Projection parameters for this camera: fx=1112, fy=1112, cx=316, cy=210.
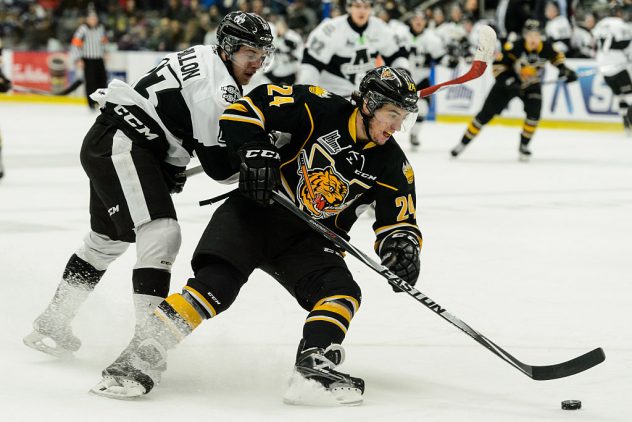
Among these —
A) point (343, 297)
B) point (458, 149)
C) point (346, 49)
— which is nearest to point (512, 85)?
point (458, 149)

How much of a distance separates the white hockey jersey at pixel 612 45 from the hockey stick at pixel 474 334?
9767 millimetres

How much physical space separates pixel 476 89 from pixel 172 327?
11.3 metres

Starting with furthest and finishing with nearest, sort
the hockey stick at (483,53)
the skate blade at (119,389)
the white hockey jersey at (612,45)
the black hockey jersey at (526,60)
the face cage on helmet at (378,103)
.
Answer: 1. the white hockey jersey at (612,45)
2. the black hockey jersey at (526,60)
3. the hockey stick at (483,53)
4. the face cage on helmet at (378,103)
5. the skate blade at (119,389)

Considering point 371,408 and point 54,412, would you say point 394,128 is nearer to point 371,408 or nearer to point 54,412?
point 371,408

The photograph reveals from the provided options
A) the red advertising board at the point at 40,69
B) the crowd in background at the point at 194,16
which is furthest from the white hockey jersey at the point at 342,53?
the red advertising board at the point at 40,69

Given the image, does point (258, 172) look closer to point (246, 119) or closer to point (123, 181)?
point (246, 119)

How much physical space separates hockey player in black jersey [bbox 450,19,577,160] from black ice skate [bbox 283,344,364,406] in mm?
7406

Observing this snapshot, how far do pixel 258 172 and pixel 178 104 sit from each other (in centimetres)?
44

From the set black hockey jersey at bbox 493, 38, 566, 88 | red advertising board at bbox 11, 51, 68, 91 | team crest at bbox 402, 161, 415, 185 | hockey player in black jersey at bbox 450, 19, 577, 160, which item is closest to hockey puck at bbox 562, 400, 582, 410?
team crest at bbox 402, 161, 415, 185

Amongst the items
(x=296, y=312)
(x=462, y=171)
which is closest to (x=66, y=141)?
(x=462, y=171)

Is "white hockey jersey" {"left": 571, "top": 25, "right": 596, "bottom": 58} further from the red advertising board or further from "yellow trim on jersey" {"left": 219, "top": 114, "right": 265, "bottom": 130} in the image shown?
"yellow trim on jersey" {"left": 219, "top": 114, "right": 265, "bottom": 130}

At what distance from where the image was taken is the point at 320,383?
2953mm

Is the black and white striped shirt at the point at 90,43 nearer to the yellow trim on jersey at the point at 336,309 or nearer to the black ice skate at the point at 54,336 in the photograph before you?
the black ice skate at the point at 54,336

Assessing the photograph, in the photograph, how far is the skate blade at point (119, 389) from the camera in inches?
116
